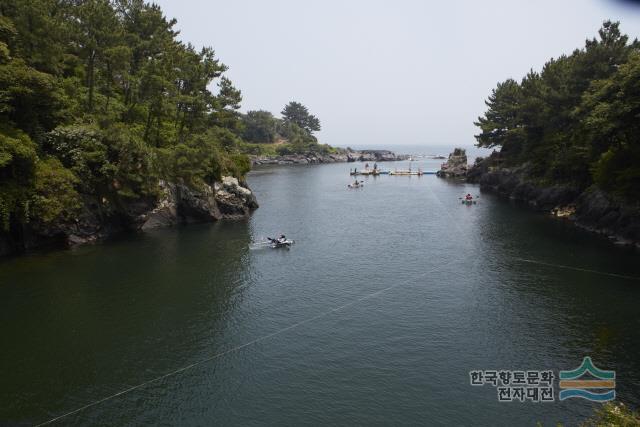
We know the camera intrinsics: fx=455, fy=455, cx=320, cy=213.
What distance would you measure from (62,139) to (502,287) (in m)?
52.6

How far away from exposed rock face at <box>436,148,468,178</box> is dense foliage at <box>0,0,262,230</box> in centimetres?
9474

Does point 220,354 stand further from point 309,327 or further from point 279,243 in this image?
point 279,243

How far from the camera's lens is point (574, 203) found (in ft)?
251

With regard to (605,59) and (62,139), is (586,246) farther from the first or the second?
(62,139)

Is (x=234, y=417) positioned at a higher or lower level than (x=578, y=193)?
lower

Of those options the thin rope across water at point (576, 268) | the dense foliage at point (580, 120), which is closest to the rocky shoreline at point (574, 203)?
the dense foliage at point (580, 120)

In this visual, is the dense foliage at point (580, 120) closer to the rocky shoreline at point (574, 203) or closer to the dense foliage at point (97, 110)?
the rocky shoreline at point (574, 203)

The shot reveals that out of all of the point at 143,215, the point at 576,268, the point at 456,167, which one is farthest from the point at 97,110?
the point at 456,167

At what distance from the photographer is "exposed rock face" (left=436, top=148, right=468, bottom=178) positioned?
160m

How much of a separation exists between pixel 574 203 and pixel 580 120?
44.9 feet

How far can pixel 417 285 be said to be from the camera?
44375 millimetres

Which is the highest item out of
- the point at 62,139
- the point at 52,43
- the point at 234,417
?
the point at 52,43

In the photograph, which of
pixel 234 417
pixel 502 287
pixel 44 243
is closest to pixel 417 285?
pixel 502 287

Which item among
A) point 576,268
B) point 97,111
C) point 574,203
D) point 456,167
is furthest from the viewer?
point 456,167
